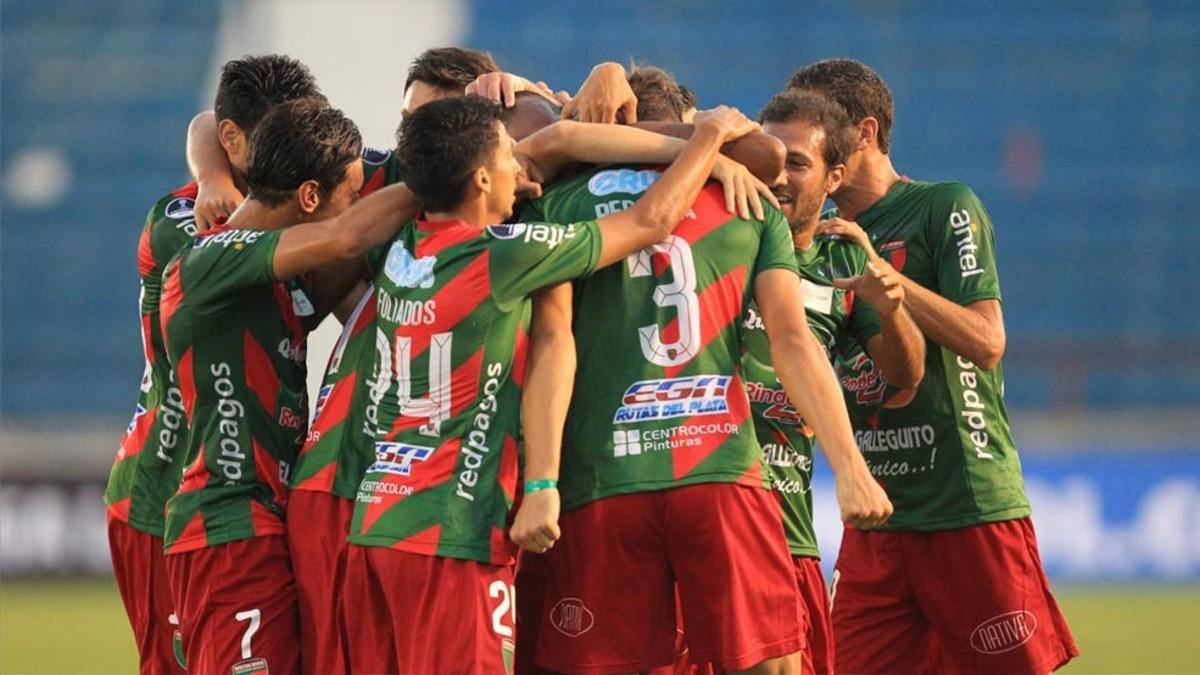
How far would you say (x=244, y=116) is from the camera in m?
5.32

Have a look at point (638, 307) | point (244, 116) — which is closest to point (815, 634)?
point (638, 307)

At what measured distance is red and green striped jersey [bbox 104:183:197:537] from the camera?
526cm

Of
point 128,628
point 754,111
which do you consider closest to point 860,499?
point 128,628

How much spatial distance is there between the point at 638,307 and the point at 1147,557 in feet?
33.8

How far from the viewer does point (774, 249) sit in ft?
15.6

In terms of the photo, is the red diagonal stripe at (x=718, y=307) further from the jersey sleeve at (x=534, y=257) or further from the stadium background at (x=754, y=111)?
the stadium background at (x=754, y=111)

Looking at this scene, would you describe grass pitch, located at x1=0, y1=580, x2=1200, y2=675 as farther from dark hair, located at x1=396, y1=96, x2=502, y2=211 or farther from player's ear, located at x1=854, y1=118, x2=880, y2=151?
dark hair, located at x1=396, y1=96, x2=502, y2=211

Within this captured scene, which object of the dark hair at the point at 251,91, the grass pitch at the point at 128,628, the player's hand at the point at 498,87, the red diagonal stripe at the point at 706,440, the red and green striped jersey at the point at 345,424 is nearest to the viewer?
the red diagonal stripe at the point at 706,440

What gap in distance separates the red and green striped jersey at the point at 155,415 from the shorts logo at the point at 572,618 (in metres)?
1.36

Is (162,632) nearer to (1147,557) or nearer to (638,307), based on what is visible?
(638,307)

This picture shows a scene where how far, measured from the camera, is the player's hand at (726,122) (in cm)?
473

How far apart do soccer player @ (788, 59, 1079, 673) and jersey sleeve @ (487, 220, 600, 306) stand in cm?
150

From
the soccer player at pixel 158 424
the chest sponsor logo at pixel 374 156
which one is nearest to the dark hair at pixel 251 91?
the soccer player at pixel 158 424

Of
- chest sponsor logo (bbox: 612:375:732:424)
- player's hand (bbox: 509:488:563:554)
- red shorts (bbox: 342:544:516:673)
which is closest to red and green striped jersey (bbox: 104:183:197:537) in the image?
red shorts (bbox: 342:544:516:673)
